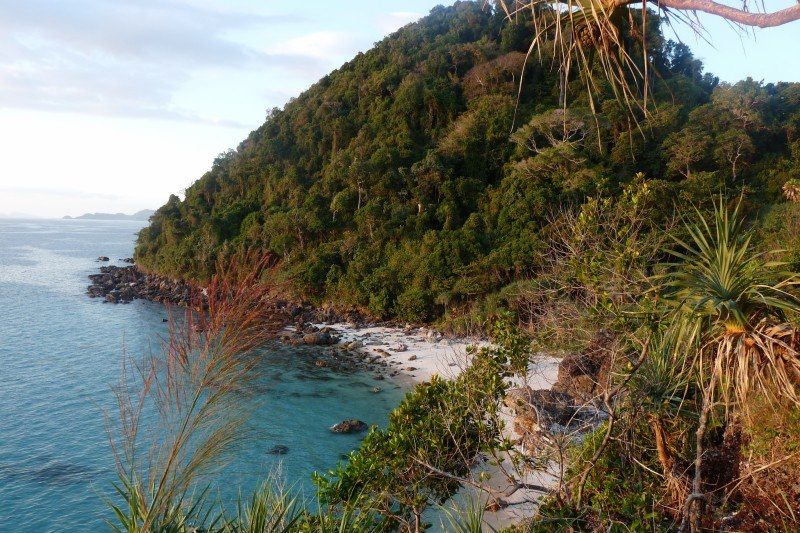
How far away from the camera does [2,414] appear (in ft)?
51.1

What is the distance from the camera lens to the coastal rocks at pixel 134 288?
104 feet

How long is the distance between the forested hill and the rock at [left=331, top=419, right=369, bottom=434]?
9.57m

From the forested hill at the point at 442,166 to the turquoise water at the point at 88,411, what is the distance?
6.48m

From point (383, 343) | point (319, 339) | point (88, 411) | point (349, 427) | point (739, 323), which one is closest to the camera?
point (739, 323)

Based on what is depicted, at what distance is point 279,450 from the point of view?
44.3 feet

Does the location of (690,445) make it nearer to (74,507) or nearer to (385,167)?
(74,507)

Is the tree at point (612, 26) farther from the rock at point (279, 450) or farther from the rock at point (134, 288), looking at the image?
the rock at point (134, 288)

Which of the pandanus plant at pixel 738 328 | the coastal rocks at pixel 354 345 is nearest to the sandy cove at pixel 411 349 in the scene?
the coastal rocks at pixel 354 345

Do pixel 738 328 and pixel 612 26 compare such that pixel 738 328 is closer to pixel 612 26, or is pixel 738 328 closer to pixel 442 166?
pixel 612 26

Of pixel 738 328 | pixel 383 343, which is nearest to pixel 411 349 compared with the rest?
pixel 383 343

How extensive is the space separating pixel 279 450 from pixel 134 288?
24.9 m

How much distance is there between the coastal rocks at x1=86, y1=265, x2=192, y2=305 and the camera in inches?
1245

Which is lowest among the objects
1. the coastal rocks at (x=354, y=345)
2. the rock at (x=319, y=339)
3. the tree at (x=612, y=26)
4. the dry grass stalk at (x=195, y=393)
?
the coastal rocks at (x=354, y=345)

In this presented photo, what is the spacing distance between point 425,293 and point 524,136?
10628 mm
